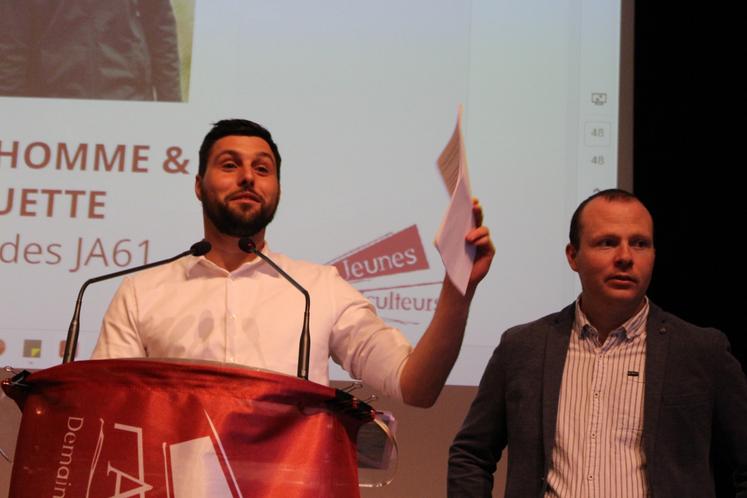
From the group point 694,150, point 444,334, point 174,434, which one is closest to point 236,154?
point 444,334

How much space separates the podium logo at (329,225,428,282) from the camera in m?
3.17

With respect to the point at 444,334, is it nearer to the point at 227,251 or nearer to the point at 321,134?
the point at 227,251

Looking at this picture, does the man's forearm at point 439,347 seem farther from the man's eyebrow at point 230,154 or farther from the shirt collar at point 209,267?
the man's eyebrow at point 230,154

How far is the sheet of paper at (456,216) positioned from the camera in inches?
58.5

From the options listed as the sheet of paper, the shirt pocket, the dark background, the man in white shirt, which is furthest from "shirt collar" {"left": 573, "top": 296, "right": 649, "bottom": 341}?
the dark background

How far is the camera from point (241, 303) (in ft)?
7.18

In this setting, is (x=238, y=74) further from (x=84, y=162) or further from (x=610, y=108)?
(x=610, y=108)

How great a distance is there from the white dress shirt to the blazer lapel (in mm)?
438

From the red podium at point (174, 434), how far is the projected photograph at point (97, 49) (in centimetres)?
212

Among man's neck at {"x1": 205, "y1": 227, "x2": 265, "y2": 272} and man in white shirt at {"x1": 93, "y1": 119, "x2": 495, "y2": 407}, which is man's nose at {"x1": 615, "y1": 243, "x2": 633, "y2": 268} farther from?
man's neck at {"x1": 205, "y1": 227, "x2": 265, "y2": 272}

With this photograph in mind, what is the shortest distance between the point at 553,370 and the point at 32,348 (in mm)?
1820

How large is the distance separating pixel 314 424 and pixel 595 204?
48.5 inches

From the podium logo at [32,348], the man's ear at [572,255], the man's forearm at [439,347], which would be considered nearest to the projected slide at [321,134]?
the podium logo at [32,348]

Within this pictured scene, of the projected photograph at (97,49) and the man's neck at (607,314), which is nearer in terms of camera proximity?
the man's neck at (607,314)
